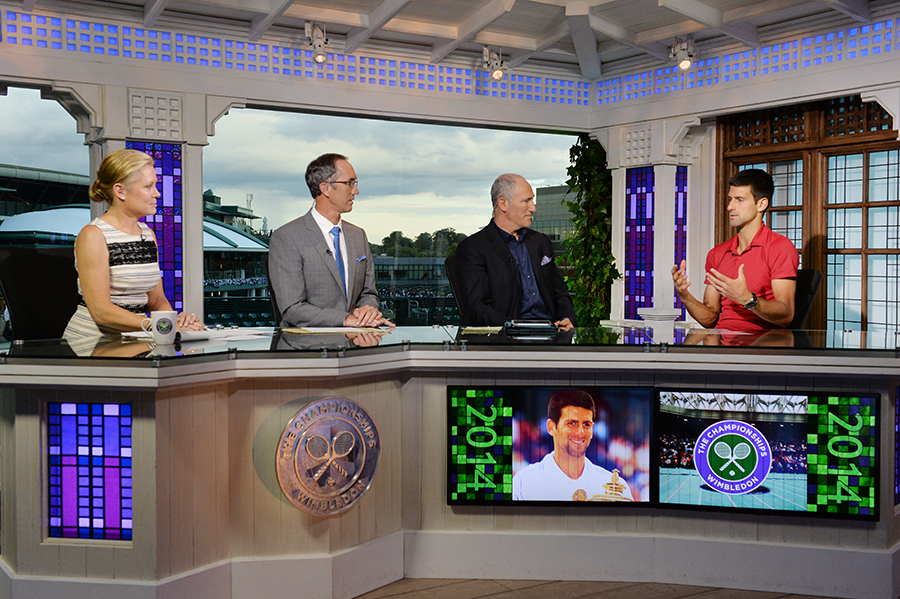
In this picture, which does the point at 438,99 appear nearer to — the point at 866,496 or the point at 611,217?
the point at 611,217

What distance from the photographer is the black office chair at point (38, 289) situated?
2.89 meters

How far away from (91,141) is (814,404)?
4.35 meters

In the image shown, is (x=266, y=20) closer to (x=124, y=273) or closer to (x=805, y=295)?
(x=124, y=273)

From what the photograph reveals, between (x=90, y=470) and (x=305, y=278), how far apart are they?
1146mm

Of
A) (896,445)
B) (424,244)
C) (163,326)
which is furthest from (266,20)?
(896,445)

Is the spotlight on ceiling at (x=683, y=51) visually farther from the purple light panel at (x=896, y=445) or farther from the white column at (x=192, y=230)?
the white column at (x=192, y=230)

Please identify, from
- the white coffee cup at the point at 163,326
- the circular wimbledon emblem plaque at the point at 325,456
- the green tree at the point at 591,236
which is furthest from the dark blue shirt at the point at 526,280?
the green tree at the point at 591,236

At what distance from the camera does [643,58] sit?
5.68 meters

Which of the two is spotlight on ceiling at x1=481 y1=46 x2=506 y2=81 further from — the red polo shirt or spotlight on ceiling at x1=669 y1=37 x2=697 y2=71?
the red polo shirt

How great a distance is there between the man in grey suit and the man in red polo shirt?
4.54ft

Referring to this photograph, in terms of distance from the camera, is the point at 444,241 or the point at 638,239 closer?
the point at 638,239

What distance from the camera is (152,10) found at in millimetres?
4438

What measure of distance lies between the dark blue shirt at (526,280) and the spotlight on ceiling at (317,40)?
78.7 inches

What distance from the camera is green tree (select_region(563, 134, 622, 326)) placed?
20.5ft
